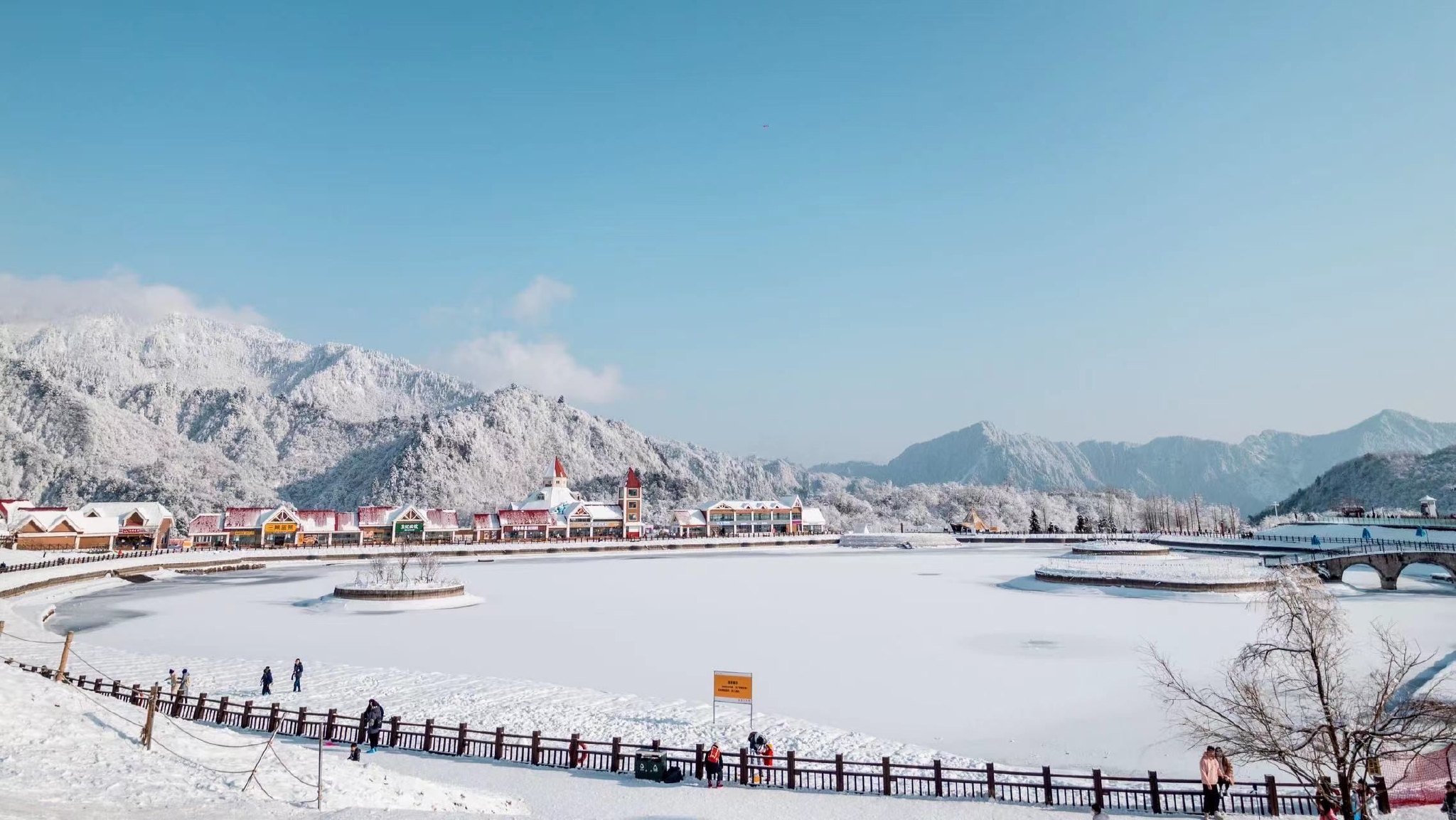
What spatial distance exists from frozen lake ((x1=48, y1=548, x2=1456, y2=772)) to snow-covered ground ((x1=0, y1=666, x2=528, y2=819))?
6.62 meters

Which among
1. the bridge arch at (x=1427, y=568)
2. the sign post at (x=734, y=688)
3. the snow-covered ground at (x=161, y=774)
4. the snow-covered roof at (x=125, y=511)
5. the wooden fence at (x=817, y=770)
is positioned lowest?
the bridge arch at (x=1427, y=568)

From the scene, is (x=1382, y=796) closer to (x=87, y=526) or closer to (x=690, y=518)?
(x=87, y=526)

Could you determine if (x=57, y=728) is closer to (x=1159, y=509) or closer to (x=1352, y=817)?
(x=1352, y=817)

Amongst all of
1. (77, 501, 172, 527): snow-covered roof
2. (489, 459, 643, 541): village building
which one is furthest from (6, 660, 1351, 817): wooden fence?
(489, 459, 643, 541): village building

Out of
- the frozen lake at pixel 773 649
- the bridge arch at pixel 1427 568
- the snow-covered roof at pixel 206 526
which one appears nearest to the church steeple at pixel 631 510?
the snow-covered roof at pixel 206 526

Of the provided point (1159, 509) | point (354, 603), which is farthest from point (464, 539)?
point (1159, 509)

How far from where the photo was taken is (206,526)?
9881 cm

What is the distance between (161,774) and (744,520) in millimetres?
131127

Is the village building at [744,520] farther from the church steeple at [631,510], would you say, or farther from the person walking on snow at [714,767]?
the person walking on snow at [714,767]

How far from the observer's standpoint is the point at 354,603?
4903 cm

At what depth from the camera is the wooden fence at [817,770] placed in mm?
16422

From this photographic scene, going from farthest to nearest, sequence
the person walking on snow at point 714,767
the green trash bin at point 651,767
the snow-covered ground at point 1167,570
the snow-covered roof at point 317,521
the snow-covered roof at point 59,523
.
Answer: the snow-covered roof at point 317,521 < the snow-covered roof at point 59,523 < the snow-covered ground at point 1167,570 < the green trash bin at point 651,767 < the person walking on snow at point 714,767

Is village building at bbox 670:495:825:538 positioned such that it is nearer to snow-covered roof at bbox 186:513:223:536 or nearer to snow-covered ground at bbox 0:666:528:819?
snow-covered roof at bbox 186:513:223:536

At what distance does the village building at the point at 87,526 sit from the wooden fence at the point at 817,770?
285 feet
